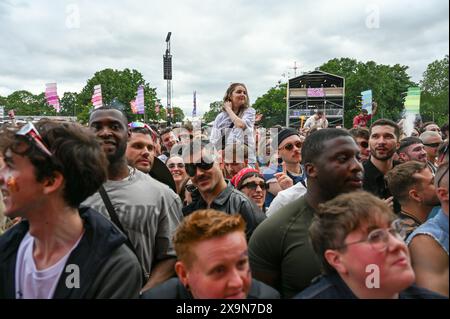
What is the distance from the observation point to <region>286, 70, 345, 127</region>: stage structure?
151 ft

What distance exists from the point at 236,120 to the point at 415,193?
A: 9.68ft

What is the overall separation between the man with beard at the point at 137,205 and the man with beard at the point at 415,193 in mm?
1703

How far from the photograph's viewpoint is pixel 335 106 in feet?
155

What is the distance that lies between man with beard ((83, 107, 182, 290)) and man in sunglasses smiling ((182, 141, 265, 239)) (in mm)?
559

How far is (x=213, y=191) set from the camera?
11.0 feet

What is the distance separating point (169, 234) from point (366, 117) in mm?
7066

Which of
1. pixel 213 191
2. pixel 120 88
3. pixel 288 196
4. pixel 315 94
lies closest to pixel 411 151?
pixel 288 196

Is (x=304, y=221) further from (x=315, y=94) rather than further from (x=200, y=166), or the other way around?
(x=315, y=94)

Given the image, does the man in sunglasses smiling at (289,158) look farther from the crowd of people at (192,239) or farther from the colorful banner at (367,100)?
the colorful banner at (367,100)

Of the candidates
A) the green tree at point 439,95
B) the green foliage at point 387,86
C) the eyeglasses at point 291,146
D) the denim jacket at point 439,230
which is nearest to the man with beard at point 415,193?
the green tree at point 439,95

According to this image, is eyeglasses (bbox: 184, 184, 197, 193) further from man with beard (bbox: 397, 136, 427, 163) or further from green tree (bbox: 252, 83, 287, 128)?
green tree (bbox: 252, 83, 287, 128)

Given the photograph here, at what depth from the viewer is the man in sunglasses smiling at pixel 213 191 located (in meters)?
3.12
